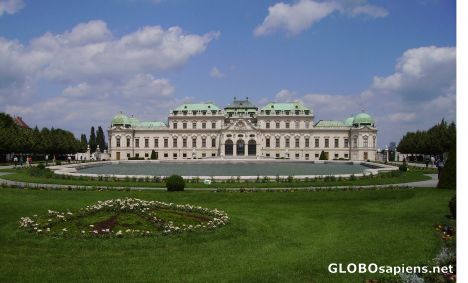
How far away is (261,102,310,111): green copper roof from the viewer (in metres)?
98.6

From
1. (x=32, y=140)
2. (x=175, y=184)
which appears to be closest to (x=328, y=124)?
(x=32, y=140)

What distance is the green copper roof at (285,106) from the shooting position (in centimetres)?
9861

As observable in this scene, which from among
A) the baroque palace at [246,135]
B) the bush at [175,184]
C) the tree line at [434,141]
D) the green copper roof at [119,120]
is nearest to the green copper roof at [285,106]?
the baroque palace at [246,135]

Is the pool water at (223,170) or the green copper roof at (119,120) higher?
the green copper roof at (119,120)

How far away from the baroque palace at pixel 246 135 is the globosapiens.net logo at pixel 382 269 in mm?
85412

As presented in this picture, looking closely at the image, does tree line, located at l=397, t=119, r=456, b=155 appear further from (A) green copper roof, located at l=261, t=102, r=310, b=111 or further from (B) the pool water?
(A) green copper roof, located at l=261, t=102, r=310, b=111

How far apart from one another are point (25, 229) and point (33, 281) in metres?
4.68

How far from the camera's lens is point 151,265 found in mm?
9773

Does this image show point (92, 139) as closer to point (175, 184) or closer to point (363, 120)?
point (363, 120)

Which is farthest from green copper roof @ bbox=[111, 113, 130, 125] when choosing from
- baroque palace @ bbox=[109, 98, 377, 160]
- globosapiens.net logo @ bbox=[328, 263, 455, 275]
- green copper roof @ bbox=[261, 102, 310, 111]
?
globosapiens.net logo @ bbox=[328, 263, 455, 275]

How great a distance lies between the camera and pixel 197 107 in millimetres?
100625

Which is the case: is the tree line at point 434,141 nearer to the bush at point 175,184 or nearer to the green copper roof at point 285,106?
the green copper roof at point 285,106

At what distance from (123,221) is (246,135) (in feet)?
267
